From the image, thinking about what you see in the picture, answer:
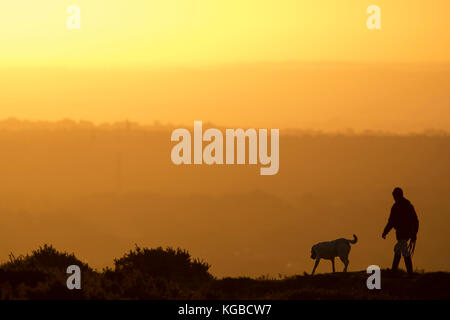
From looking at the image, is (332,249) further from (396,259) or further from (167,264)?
Result: (167,264)

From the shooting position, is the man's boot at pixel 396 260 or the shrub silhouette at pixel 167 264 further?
the shrub silhouette at pixel 167 264

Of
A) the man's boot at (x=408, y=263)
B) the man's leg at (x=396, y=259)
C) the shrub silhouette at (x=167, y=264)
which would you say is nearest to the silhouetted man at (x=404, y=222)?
the man's boot at (x=408, y=263)

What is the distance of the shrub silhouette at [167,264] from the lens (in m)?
33.6

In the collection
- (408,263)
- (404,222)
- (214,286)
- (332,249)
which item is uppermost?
(404,222)

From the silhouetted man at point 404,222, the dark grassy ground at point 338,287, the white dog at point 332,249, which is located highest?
the silhouetted man at point 404,222

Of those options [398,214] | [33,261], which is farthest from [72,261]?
[398,214]

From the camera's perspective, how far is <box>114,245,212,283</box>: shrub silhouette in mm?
33625

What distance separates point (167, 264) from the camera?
34.3 metres

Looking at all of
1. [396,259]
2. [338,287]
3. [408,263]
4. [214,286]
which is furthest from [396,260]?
[214,286]

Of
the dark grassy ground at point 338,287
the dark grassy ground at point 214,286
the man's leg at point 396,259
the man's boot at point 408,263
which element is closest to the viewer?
the dark grassy ground at point 214,286

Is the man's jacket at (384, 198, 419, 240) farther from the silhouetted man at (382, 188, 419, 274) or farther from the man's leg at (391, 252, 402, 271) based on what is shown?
the man's leg at (391, 252, 402, 271)

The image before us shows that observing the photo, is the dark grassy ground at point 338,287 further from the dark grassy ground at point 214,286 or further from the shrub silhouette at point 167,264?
the shrub silhouette at point 167,264

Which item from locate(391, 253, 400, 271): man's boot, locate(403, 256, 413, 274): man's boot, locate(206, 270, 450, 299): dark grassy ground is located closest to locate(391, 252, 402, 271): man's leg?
locate(391, 253, 400, 271): man's boot
